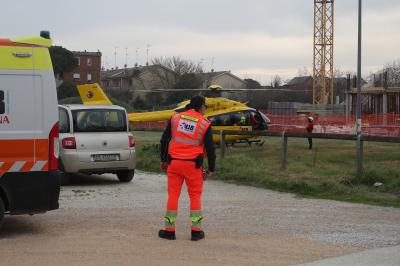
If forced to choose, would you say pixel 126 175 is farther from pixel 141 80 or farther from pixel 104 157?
pixel 141 80

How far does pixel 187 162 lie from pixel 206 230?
112 centimetres

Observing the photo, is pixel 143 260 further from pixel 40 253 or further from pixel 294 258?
pixel 294 258

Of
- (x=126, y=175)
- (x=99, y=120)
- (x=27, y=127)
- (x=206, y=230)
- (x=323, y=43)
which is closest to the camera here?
(x=27, y=127)

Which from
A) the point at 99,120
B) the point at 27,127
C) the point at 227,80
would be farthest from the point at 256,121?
the point at 227,80

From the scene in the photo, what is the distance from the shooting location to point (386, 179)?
11836 mm

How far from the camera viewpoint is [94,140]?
12.9 m

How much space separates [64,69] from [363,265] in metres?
A: 66.2

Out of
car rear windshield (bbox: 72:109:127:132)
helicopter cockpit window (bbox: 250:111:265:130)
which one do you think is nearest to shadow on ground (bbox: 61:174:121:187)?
car rear windshield (bbox: 72:109:127:132)

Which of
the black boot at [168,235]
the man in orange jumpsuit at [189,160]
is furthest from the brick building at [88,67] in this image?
the black boot at [168,235]

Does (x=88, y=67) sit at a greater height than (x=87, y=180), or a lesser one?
greater

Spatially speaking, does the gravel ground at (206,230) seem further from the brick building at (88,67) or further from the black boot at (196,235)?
the brick building at (88,67)

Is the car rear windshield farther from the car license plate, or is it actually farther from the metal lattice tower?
the metal lattice tower

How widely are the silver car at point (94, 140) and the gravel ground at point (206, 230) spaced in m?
1.61

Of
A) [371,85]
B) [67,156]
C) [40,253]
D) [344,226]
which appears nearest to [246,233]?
[344,226]
